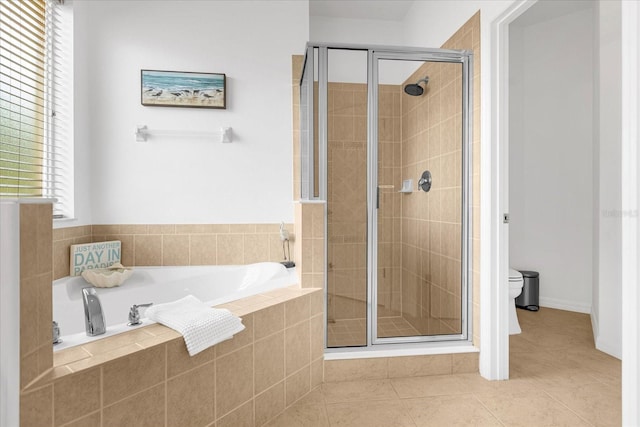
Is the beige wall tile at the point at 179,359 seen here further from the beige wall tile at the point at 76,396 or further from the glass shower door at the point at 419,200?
the glass shower door at the point at 419,200

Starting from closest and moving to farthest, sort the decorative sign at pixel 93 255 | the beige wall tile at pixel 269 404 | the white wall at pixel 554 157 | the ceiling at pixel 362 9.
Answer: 1. the beige wall tile at pixel 269 404
2. the decorative sign at pixel 93 255
3. the ceiling at pixel 362 9
4. the white wall at pixel 554 157

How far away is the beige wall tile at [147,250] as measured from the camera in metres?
2.64

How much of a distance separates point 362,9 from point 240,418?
332 centimetres

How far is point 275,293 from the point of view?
1.90 metres

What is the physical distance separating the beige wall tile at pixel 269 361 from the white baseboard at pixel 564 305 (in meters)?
3.00

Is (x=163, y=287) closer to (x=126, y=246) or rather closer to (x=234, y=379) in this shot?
(x=126, y=246)

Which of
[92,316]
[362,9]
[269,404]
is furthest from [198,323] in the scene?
[362,9]

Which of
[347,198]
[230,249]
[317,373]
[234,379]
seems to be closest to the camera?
[234,379]

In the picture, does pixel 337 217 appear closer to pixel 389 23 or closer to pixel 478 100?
pixel 478 100

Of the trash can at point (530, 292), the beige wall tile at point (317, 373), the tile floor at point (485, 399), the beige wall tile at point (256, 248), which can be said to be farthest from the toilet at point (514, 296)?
the beige wall tile at point (256, 248)

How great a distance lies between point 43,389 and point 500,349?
6.89ft

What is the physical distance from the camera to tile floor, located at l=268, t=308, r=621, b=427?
164cm

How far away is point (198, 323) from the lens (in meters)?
1.36

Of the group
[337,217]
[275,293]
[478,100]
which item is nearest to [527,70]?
[478,100]
